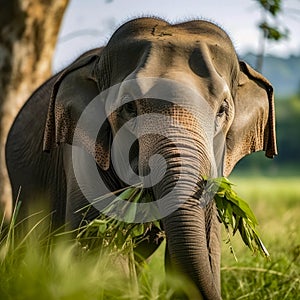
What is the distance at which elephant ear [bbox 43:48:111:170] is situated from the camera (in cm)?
600

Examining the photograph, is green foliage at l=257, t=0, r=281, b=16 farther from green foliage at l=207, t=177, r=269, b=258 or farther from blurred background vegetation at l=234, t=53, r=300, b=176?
blurred background vegetation at l=234, t=53, r=300, b=176

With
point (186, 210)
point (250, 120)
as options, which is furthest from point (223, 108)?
point (186, 210)

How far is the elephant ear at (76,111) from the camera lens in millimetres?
5996

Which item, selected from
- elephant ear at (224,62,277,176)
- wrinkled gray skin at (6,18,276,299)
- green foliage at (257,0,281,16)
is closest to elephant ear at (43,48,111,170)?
wrinkled gray skin at (6,18,276,299)

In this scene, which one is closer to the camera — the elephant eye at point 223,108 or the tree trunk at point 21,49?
the elephant eye at point 223,108

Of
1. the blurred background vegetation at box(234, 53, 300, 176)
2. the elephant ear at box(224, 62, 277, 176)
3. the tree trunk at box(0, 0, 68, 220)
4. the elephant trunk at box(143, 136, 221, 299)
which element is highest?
the elephant trunk at box(143, 136, 221, 299)

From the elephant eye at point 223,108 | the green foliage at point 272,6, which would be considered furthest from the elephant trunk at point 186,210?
the green foliage at point 272,6

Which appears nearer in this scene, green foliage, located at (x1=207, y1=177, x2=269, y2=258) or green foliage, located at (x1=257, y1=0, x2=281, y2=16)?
green foliage, located at (x1=207, y1=177, x2=269, y2=258)

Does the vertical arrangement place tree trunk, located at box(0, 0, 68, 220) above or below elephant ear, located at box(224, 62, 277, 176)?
below

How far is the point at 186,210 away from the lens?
16.1 ft

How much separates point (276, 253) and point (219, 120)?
221 centimetres

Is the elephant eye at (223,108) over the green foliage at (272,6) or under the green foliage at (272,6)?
over

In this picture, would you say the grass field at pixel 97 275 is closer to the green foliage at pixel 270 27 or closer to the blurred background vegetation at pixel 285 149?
the green foliage at pixel 270 27

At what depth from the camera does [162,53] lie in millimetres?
5598
